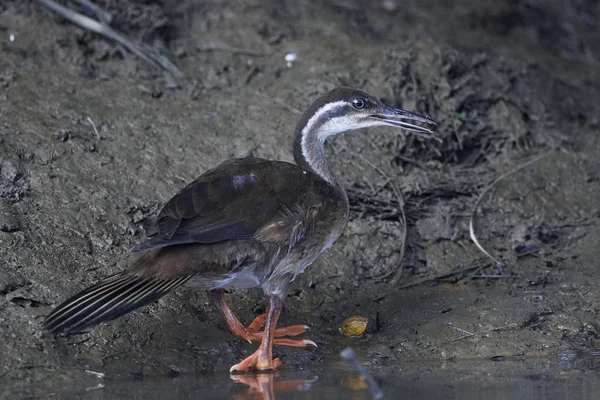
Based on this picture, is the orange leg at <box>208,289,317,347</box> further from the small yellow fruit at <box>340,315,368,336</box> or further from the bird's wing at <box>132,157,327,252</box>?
the bird's wing at <box>132,157,327,252</box>

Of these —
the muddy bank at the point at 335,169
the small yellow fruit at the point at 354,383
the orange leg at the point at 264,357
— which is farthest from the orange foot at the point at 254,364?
the small yellow fruit at the point at 354,383

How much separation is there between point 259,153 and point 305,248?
2228 millimetres

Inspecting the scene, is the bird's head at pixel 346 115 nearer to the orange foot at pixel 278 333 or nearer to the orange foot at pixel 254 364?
the orange foot at pixel 278 333

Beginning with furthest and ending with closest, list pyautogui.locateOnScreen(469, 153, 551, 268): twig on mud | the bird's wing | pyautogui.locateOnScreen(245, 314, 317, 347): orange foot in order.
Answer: pyautogui.locateOnScreen(469, 153, 551, 268): twig on mud → pyautogui.locateOnScreen(245, 314, 317, 347): orange foot → the bird's wing

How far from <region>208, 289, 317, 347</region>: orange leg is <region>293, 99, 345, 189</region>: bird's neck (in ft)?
4.19

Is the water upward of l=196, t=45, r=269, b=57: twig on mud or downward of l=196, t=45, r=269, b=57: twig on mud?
downward

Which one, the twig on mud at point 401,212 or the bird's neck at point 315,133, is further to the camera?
the twig on mud at point 401,212

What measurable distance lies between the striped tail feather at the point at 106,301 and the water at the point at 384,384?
1.39ft

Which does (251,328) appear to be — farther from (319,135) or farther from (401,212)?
(401,212)

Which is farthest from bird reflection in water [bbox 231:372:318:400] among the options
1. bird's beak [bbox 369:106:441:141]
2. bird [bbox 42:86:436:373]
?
bird's beak [bbox 369:106:441:141]

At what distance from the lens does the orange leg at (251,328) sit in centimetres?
734

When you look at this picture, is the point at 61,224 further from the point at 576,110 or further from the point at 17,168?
the point at 576,110

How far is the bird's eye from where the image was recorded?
8102 millimetres

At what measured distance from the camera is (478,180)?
9641 mm
